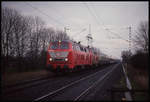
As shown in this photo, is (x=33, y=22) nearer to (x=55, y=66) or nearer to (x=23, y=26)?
(x=23, y=26)

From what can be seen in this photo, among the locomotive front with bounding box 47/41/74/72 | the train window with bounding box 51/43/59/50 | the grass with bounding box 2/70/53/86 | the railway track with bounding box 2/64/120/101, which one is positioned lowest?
the railway track with bounding box 2/64/120/101

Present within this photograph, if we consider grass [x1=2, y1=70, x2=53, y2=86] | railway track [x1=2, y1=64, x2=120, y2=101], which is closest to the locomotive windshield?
grass [x1=2, y1=70, x2=53, y2=86]

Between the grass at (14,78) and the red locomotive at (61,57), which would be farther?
the red locomotive at (61,57)

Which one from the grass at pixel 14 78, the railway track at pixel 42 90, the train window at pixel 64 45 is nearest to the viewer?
the railway track at pixel 42 90

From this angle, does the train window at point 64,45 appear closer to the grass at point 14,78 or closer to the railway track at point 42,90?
the grass at point 14,78

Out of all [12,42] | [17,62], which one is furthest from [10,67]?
[12,42]

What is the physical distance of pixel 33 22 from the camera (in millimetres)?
27891

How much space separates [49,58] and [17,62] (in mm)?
4533

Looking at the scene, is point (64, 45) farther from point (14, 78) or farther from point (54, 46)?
point (14, 78)

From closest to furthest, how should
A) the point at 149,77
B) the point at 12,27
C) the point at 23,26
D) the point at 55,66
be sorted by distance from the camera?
the point at 149,77 → the point at 55,66 → the point at 12,27 → the point at 23,26

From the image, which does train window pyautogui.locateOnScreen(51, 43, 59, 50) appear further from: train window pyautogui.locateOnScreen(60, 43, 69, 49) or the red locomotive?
train window pyautogui.locateOnScreen(60, 43, 69, 49)

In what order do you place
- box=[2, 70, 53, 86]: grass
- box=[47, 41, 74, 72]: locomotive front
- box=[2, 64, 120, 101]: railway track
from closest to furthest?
box=[2, 64, 120, 101]: railway track, box=[2, 70, 53, 86]: grass, box=[47, 41, 74, 72]: locomotive front

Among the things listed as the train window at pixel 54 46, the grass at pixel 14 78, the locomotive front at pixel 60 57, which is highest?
the train window at pixel 54 46

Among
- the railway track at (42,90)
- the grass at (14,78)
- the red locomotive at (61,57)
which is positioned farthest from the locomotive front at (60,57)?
the railway track at (42,90)
